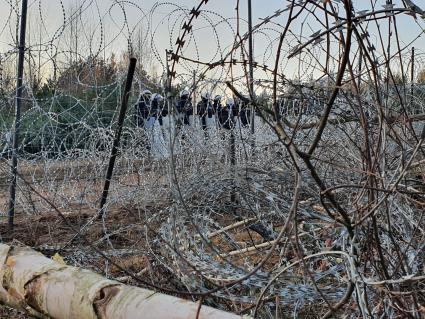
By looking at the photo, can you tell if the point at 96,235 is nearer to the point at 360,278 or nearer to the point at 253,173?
the point at 253,173

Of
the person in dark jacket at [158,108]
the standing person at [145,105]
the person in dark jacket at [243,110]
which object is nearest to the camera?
the person in dark jacket at [243,110]

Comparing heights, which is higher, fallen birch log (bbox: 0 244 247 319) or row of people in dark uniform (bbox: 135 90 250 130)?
row of people in dark uniform (bbox: 135 90 250 130)

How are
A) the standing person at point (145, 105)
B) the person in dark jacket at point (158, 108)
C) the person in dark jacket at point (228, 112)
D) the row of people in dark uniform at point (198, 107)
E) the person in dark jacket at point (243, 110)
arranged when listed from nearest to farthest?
the person in dark jacket at point (243, 110)
the row of people in dark uniform at point (198, 107)
the person in dark jacket at point (158, 108)
the standing person at point (145, 105)
the person in dark jacket at point (228, 112)

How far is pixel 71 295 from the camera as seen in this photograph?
2301mm

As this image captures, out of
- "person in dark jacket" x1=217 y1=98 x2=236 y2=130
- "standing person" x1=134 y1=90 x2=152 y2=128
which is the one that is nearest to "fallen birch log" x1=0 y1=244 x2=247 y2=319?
"standing person" x1=134 y1=90 x2=152 y2=128

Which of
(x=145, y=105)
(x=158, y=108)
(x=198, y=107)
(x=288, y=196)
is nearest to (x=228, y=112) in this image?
(x=198, y=107)

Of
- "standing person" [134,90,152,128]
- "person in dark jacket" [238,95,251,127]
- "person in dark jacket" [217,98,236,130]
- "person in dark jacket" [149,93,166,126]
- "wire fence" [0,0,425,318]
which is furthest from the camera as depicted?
"person in dark jacket" [217,98,236,130]

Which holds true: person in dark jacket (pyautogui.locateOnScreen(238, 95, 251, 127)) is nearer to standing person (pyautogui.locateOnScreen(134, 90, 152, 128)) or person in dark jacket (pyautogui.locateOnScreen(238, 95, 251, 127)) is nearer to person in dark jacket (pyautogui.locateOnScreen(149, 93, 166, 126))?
person in dark jacket (pyautogui.locateOnScreen(149, 93, 166, 126))

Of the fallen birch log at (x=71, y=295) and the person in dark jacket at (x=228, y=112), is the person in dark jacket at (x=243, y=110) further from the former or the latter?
the fallen birch log at (x=71, y=295)

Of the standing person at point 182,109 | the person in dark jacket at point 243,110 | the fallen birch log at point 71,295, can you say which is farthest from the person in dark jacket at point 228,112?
the fallen birch log at point 71,295

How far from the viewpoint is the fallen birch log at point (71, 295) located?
76.9 inches

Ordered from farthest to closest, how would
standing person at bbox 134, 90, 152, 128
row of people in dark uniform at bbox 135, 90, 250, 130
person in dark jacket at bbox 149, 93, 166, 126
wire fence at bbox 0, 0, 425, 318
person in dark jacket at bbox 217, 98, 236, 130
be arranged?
person in dark jacket at bbox 217, 98, 236, 130, standing person at bbox 134, 90, 152, 128, person in dark jacket at bbox 149, 93, 166, 126, row of people in dark uniform at bbox 135, 90, 250, 130, wire fence at bbox 0, 0, 425, 318

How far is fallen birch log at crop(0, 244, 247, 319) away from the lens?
195 centimetres

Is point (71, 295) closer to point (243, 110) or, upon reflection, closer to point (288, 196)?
point (288, 196)
